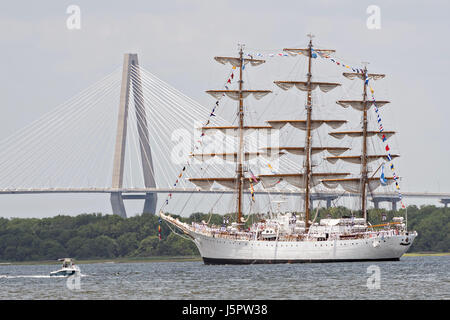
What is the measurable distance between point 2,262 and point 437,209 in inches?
2520

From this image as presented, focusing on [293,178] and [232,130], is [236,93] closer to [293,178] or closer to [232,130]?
[232,130]

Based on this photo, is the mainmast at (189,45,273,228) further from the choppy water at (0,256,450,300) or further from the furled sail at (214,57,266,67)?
the choppy water at (0,256,450,300)

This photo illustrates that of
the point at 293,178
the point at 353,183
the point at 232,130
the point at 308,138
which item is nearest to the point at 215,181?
the point at 232,130

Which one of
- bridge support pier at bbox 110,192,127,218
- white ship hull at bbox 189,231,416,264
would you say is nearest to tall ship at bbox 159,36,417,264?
white ship hull at bbox 189,231,416,264

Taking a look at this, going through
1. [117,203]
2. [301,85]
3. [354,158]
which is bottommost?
[117,203]

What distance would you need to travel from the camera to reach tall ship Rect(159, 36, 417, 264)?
99.4 metres

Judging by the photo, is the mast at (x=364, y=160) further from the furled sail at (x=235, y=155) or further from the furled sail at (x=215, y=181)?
the furled sail at (x=215, y=181)

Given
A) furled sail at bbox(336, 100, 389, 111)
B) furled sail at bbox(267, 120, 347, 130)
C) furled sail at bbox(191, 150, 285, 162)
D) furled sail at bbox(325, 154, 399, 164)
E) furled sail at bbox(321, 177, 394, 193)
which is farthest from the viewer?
furled sail at bbox(321, 177, 394, 193)

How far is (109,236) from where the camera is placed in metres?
147

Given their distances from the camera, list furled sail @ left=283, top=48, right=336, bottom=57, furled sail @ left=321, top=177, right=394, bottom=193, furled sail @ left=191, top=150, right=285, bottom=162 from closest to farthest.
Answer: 1. furled sail @ left=283, top=48, right=336, bottom=57
2. furled sail @ left=191, top=150, right=285, bottom=162
3. furled sail @ left=321, top=177, right=394, bottom=193

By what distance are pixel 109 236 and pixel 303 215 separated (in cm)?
4843

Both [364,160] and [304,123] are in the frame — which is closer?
[304,123]
